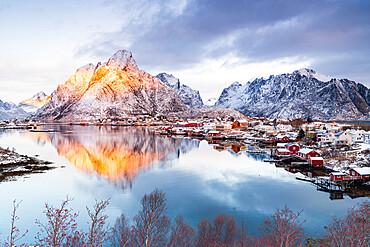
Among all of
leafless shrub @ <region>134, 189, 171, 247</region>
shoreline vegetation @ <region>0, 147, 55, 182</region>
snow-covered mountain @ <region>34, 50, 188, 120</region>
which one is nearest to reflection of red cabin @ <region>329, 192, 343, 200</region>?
leafless shrub @ <region>134, 189, 171, 247</region>

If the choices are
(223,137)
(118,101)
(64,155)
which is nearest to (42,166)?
(64,155)

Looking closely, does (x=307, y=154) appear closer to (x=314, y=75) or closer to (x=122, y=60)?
(x=122, y=60)

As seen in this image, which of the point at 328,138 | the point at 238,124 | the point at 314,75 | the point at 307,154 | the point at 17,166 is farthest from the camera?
the point at 314,75

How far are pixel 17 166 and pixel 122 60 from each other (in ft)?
490

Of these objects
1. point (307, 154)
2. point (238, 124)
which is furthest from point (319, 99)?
point (307, 154)

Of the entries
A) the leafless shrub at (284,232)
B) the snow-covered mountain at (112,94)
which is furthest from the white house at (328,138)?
the snow-covered mountain at (112,94)

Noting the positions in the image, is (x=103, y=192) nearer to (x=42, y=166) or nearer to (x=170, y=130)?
(x=42, y=166)

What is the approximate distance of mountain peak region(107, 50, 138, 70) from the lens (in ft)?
536

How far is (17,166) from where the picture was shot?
24.2 meters

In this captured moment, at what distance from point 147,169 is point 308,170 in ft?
51.4

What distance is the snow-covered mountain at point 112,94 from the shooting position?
462 ft

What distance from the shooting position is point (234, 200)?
16047 mm

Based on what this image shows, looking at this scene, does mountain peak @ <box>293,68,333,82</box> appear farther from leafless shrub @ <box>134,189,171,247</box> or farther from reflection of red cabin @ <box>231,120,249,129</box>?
leafless shrub @ <box>134,189,171,247</box>

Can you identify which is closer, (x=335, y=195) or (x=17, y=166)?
(x=335, y=195)
